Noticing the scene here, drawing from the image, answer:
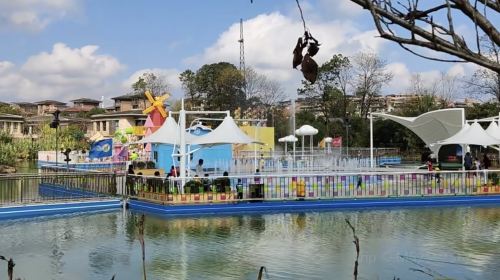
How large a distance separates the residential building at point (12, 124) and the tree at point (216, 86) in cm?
3027

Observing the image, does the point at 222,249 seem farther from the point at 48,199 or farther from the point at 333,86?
the point at 333,86

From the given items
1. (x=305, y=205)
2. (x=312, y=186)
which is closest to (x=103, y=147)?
(x=312, y=186)

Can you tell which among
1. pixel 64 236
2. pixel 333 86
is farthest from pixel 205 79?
pixel 64 236

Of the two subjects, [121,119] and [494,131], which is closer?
[494,131]

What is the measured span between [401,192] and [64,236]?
1077cm

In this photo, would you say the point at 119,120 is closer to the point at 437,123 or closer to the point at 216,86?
the point at 216,86

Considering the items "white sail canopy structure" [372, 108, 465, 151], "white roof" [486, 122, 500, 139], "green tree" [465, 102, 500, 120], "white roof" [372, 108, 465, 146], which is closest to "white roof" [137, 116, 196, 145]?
"white sail canopy structure" [372, 108, 465, 151]

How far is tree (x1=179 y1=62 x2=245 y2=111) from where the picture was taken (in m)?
57.8

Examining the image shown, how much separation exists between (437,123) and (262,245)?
64.8 feet

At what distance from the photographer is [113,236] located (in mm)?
13711

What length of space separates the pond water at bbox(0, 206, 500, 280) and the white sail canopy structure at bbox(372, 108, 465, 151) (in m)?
11.2

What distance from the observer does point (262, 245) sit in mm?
12164

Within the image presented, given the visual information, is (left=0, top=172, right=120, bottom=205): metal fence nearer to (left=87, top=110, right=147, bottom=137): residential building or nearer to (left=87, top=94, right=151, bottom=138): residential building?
(left=87, top=94, right=151, bottom=138): residential building

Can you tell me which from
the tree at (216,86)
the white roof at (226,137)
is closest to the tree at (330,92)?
the tree at (216,86)
